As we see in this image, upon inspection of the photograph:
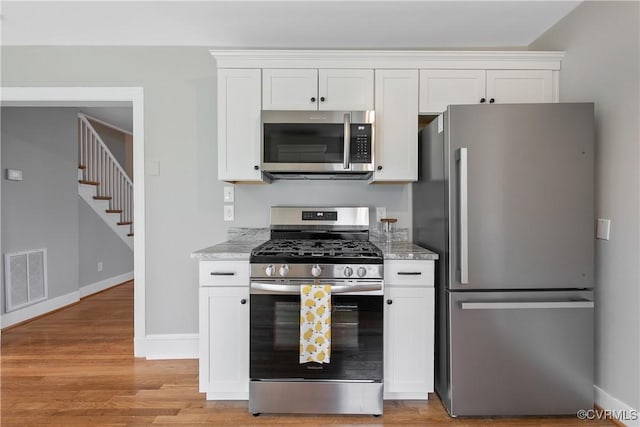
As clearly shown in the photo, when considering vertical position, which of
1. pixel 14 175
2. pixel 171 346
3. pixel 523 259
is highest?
pixel 14 175

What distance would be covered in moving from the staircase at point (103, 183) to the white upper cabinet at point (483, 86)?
4.43m

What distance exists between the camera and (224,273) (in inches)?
79.7

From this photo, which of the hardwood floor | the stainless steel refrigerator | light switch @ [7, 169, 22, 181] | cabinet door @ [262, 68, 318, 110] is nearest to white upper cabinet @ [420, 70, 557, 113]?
the stainless steel refrigerator

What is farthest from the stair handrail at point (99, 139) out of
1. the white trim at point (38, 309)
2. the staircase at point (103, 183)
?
the white trim at point (38, 309)

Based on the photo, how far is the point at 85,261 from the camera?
441cm

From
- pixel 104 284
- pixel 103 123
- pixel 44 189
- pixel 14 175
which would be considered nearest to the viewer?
pixel 14 175

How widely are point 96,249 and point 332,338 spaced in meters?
4.21

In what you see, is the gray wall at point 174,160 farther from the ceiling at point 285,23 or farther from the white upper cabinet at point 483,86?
the white upper cabinet at point 483,86

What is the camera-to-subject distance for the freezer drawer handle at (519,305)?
188 centimetres

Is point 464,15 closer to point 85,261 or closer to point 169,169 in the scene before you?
point 169,169

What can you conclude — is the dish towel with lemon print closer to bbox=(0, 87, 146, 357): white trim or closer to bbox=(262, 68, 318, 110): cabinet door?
bbox=(262, 68, 318, 110): cabinet door

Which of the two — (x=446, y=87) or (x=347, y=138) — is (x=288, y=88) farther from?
(x=446, y=87)

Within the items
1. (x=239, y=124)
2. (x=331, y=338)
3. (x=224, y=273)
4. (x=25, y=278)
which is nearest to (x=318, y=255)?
(x=331, y=338)

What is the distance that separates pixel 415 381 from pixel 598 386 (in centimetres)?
110
